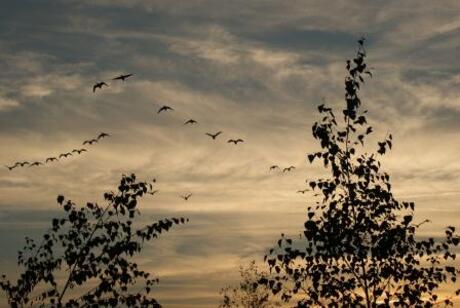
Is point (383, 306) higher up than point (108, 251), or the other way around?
point (108, 251)

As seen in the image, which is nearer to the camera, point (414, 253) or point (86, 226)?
point (414, 253)

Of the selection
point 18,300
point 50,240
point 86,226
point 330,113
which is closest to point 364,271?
point 330,113

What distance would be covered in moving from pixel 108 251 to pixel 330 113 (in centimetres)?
935

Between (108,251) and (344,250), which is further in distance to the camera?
(108,251)

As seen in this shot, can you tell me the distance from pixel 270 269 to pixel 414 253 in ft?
14.1

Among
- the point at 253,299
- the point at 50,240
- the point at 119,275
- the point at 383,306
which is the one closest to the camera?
the point at 383,306

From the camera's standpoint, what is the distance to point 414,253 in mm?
19484

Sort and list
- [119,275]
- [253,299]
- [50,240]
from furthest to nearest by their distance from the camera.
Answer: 1. [253,299]
2. [50,240]
3. [119,275]

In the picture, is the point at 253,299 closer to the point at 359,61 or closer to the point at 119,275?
the point at 119,275

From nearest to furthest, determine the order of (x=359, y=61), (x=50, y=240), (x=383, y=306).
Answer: (x=383, y=306) < (x=359, y=61) < (x=50, y=240)

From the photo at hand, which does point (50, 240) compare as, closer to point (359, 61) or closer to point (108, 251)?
point (108, 251)

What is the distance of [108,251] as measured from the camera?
922 inches

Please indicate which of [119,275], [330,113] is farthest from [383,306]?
[119,275]

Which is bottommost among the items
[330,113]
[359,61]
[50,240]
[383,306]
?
[383,306]
